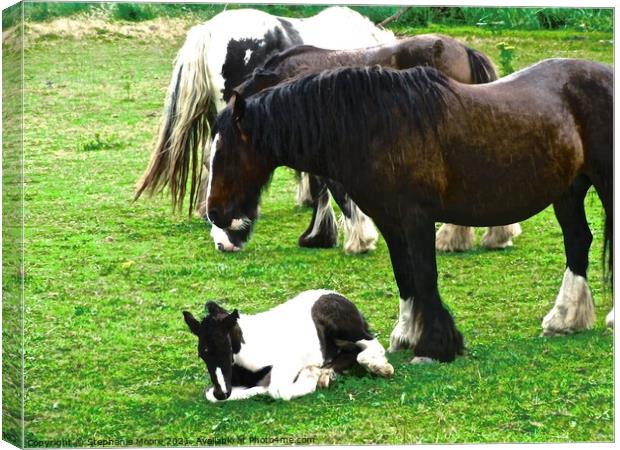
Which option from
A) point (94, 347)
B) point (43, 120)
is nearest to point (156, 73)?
point (43, 120)

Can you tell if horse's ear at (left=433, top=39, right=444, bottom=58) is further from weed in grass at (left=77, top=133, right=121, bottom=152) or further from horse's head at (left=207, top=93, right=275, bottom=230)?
weed in grass at (left=77, top=133, right=121, bottom=152)

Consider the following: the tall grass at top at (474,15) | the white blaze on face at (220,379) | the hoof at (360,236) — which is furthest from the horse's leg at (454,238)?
the white blaze on face at (220,379)

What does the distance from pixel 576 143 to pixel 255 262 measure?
1.97m

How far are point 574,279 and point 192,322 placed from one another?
2.34m

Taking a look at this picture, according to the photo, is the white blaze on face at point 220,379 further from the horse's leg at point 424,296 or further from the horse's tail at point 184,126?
the horse's tail at point 184,126

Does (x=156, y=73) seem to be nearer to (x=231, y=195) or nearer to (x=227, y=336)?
(x=231, y=195)

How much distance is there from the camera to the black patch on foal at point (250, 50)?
9430mm

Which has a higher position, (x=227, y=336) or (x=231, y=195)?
(x=231, y=195)

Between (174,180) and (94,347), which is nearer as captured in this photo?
(94,347)

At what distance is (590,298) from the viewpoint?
8.89m

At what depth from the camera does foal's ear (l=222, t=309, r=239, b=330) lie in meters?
8.03

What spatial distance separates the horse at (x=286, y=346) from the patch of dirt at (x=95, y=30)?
1647mm

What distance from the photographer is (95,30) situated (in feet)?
28.0

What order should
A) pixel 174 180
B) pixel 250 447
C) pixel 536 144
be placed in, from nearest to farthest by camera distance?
pixel 250 447 < pixel 536 144 < pixel 174 180
